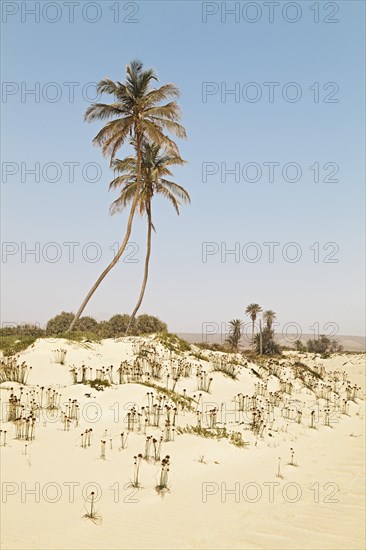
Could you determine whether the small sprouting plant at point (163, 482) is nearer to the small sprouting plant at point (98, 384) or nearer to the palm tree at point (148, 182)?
the small sprouting plant at point (98, 384)

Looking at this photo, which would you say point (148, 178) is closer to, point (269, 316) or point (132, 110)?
point (132, 110)

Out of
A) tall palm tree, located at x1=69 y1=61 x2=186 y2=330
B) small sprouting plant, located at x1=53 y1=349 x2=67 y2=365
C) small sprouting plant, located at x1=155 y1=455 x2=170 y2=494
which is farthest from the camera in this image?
tall palm tree, located at x1=69 y1=61 x2=186 y2=330

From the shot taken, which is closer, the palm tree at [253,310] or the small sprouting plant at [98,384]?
the small sprouting plant at [98,384]

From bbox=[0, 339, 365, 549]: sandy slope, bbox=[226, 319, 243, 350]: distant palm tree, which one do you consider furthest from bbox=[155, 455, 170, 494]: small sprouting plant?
bbox=[226, 319, 243, 350]: distant palm tree

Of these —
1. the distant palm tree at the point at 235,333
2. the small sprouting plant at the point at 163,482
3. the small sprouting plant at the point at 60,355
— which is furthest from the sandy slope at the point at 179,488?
the distant palm tree at the point at 235,333

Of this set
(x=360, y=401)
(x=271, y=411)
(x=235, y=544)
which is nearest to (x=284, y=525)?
(x=235, y=544)

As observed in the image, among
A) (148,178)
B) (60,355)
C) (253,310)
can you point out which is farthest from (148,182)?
(253,310)

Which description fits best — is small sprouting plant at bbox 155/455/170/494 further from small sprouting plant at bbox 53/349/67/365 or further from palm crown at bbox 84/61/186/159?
palm crown at bbox 84/61/186/159

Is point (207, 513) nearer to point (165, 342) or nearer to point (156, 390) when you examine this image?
point (156, 390)

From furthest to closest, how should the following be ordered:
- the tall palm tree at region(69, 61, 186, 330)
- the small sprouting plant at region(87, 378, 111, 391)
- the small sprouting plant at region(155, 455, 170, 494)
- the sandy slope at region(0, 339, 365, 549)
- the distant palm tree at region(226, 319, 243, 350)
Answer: the distant palm tree at region(226, 319, 243, 350), the tall palm tree at region(69, 61, 186, 330), the small sprouting plant at region(87, 378, 111, 391), the small sprouting plant at region(155, 455, 170, 494), the sandy slope at region(0, 339, 365, 549)
